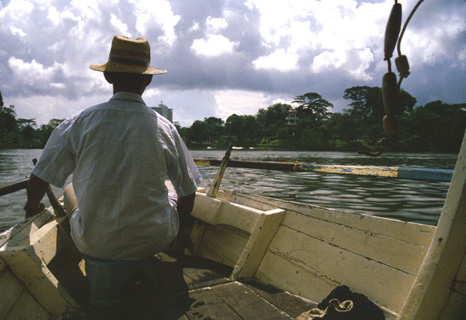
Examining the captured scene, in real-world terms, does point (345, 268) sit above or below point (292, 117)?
below

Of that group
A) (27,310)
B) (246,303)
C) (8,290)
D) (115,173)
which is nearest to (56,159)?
(115,173)

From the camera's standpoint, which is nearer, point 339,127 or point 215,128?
point 339,127

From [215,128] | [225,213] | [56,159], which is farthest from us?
[215,128]

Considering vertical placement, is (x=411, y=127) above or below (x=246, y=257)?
above

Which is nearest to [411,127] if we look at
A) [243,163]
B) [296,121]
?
[296,121]

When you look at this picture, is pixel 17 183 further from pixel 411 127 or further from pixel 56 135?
pixel 411 127

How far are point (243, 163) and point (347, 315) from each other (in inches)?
70.2

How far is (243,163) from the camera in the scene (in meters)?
3.12

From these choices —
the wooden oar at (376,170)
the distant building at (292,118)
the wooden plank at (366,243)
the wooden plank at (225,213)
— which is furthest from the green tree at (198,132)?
the wooden plank at (366,243)

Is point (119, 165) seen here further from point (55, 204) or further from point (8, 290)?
point (55, 204)

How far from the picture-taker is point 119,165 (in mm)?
1492

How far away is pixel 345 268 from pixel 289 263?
0.47m

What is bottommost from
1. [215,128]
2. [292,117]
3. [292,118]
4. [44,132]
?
[44,132]

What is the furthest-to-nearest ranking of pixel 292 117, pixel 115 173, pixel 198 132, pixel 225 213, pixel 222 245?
pixel 198 132 → pixel 292 117 → pixel 222 245 → pixel 225 213 → pixel 115 173
